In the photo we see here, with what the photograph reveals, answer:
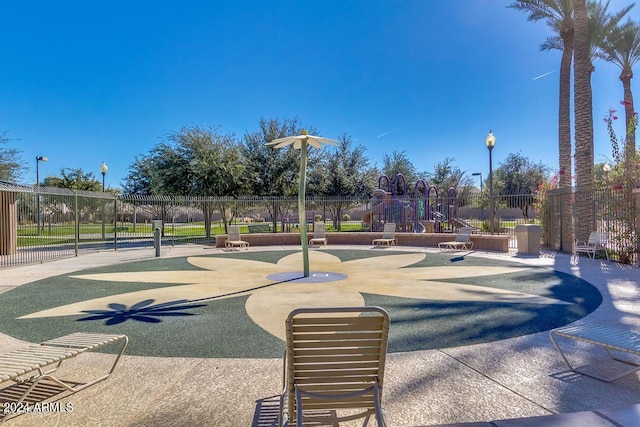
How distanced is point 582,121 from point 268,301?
54.4 ft

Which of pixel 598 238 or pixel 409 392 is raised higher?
pixel 598 238

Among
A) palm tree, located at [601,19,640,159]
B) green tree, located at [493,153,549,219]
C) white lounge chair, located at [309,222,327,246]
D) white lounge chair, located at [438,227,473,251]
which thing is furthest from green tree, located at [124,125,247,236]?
green tree, located at [493,153,549,219]

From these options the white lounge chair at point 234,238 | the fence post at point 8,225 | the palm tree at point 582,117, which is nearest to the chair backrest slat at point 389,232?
the white lounge chair at point 234,238

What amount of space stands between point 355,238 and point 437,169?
101 ft

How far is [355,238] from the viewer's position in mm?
21047

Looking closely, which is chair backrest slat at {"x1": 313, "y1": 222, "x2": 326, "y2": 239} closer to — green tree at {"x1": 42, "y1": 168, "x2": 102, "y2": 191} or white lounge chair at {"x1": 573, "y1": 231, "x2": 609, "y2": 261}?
white lounge chair at {"x1": 573, "y1": 231, "x2": 609, "y2": 261}

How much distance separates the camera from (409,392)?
392 cm

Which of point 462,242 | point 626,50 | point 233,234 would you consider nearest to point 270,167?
point 233,234

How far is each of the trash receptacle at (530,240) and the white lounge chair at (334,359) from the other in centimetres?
1552

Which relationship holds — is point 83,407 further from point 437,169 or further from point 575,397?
point 437,169

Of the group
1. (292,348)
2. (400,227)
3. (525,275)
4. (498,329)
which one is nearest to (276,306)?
(498,329)

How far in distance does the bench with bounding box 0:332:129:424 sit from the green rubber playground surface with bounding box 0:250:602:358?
89 cm

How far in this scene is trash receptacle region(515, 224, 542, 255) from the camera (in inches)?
628

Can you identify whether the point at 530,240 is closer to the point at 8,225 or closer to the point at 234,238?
the point at 234,238
